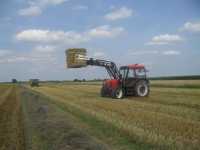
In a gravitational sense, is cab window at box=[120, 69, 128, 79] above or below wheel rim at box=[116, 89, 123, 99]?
above

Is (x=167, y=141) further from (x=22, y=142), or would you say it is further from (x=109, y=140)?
(x=22, y=142)

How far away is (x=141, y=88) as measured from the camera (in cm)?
2444

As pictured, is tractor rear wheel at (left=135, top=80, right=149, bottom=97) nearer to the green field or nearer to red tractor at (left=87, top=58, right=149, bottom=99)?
red tractor at (left=87, top=58, right=149, bottom=99)

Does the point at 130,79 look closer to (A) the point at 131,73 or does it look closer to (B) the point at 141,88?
(A) the point at 131,73

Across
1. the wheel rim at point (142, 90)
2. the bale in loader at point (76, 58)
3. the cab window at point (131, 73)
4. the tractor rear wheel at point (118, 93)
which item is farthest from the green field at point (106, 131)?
the bale in loader at point (76, 58)

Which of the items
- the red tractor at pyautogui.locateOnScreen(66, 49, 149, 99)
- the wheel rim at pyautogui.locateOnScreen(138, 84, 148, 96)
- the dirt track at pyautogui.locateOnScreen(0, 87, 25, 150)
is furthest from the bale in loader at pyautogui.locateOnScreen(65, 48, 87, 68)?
the dirt track at pyautogui.locateOnScreen(0, 87, 25, 150)

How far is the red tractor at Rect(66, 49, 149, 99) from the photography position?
78.3ft

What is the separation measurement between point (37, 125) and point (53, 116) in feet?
7.68

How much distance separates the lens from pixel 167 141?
364 inches

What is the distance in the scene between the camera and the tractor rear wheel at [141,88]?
79.3 feet

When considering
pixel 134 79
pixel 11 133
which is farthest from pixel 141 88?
pixel 11 133

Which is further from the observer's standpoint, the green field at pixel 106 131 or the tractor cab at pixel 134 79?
the tractor cab at pixel 134 79

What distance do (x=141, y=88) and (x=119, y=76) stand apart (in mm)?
1632

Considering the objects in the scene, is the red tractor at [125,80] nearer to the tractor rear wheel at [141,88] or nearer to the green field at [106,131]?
the tractor rear wheel at [141,88]
